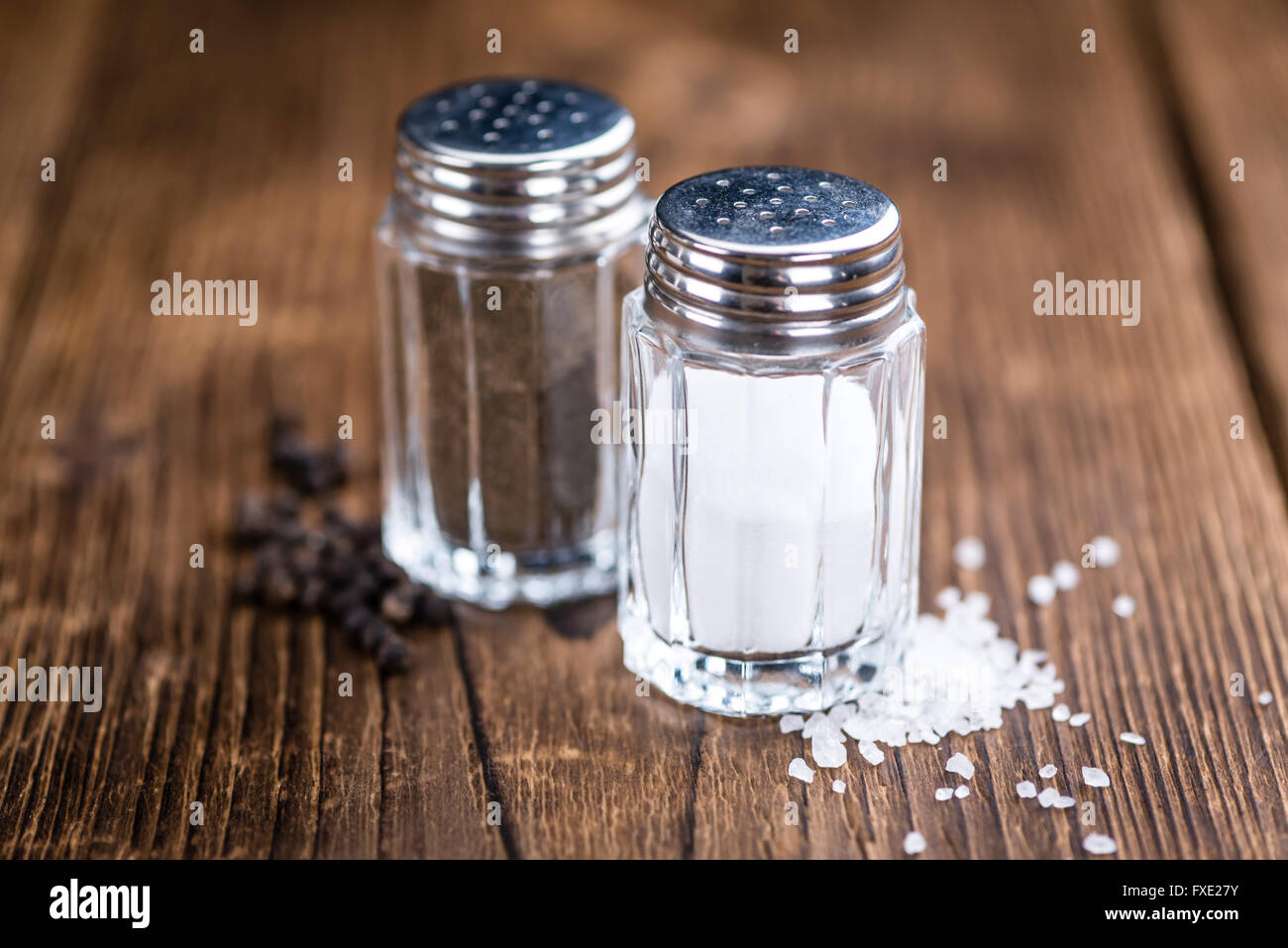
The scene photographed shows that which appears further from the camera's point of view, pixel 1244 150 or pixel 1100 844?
pixel 1244 150

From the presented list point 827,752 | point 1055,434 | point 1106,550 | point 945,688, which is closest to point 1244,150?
point 1055,434

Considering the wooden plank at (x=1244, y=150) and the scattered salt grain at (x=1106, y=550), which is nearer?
the scattered salt grain at (x=1106, y=550)

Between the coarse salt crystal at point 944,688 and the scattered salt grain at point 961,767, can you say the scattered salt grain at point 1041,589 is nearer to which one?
the coarse salt crystal at point 944,688

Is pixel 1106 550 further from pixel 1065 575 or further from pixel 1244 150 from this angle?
pixel 1244 150

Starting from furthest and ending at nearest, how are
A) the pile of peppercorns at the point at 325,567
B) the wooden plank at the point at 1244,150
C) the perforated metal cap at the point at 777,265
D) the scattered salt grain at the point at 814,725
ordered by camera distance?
the wooden plank at the point at 1244,150 < the pile of peppercorns at the point at 325,567 < the scattered salt grain at the point at 814,725 < the perforated metal cap at the point at 777,265

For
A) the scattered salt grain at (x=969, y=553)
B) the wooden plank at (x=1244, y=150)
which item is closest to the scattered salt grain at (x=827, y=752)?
the scattered salt grain at (x=969, y=553)

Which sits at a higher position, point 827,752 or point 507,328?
point 507,328
